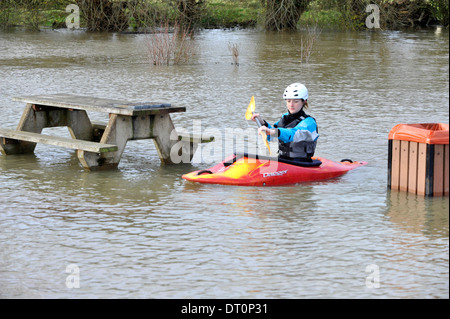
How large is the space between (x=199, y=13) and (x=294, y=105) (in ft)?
91.9

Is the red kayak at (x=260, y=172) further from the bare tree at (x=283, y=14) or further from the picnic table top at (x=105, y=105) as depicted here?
the bare tree at (x=283, y=14)

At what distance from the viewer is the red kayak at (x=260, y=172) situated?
9016 millimetres

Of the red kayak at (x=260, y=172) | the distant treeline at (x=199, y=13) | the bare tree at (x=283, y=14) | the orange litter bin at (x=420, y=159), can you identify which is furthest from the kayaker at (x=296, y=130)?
the bare tree at (x=283, y=14)

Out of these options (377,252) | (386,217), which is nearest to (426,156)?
(386,217)

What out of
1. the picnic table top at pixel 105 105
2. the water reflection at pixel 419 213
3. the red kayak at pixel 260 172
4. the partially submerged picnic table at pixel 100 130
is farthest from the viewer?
the partially submerged picnic table at pixel 100 130

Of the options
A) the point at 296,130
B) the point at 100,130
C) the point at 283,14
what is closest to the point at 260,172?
the point at 296,130

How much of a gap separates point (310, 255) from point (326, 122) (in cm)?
677

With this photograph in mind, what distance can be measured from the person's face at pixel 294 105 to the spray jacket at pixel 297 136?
51mm

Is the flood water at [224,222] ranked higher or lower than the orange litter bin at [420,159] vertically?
lower

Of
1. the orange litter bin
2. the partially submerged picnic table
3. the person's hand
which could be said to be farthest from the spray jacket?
the partially submerged picnic table

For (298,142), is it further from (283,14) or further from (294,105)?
(283,14)

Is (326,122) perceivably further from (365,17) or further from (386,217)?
(365,17)

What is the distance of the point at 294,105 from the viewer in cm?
931

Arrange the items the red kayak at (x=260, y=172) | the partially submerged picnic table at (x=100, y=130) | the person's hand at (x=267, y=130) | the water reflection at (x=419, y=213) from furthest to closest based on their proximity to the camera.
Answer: the partially submerged picnic table at (x=100, y=130) < the red kayak at (x=260, y=172) < the person's hand at (x=267, y=130) < the water reflection at (x=419, y=213)
